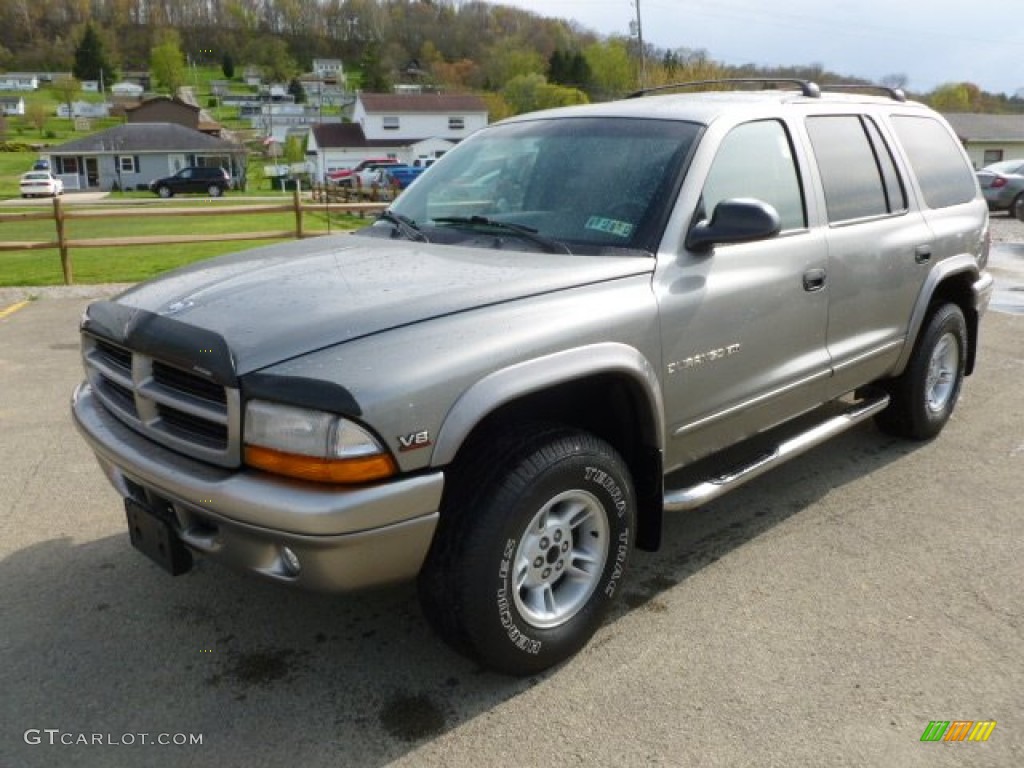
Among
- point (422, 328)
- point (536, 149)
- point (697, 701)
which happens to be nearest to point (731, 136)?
A: point (536, 149)

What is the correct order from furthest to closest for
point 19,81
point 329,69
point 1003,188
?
point 329,69 < point 19,81 < point 1003,188

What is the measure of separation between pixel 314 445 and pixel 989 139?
216 feet

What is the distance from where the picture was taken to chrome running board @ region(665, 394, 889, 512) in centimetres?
326

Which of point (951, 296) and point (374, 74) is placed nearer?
point (951, 296)

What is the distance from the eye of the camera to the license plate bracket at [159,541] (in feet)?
8.71

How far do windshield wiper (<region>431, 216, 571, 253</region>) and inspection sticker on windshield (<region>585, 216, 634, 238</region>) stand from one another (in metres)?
0.16

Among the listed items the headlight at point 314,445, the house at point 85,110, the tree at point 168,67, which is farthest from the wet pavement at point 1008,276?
the tree at point 168,67

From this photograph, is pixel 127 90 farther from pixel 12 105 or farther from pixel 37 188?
pixel 37 188

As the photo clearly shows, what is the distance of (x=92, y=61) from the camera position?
13875 centimetres

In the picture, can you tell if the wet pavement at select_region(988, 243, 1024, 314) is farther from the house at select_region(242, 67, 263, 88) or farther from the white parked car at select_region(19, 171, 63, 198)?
the house at select_region(242, 67, 263, 88)

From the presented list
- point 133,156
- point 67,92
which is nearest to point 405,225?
point 133,156

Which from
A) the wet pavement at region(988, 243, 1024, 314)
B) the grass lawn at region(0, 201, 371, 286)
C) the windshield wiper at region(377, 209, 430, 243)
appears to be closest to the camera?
the windshield wiper at region(377, 209, 430, 243)

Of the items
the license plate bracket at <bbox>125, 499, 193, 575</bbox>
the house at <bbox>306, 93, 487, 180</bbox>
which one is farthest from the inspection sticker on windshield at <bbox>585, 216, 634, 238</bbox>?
the house at <bbox>306, 93, 487, 180</bbox>

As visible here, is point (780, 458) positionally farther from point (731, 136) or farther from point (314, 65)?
point (314, 65)
